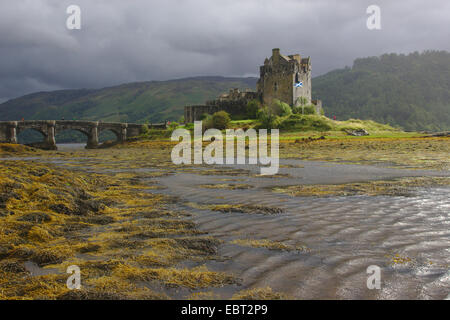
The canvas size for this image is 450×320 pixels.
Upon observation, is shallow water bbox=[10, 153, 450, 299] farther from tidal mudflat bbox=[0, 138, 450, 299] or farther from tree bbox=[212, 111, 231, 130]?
tree bbox=[212, 111, 231, 130]

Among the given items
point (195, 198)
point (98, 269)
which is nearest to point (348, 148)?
point (195, 198)

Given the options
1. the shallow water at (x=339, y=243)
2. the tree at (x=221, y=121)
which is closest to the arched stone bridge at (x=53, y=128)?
the tree at (x=221, y=121)

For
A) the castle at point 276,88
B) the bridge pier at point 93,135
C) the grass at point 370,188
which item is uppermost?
the castle at point 276,88

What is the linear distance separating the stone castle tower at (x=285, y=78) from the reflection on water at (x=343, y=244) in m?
83.9

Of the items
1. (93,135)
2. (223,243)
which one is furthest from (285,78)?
(223,243)

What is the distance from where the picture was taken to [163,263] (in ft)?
18.7

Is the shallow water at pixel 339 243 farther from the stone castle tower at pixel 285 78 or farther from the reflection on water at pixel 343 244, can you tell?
the stone castle tower at pixel 285 78

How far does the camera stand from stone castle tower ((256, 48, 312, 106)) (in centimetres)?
9275

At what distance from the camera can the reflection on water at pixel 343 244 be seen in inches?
185

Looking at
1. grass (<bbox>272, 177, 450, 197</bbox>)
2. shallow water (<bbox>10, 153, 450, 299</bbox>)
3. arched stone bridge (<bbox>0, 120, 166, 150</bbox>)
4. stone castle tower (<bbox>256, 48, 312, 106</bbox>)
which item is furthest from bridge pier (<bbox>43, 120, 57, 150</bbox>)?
grass (<bbox>272, 177, 450, 197</bbox>)

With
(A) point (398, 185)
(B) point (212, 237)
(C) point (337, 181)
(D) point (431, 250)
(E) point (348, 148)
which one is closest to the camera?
(D) point (431, 250)

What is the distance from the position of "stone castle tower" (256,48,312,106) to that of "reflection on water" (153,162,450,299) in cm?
8387
